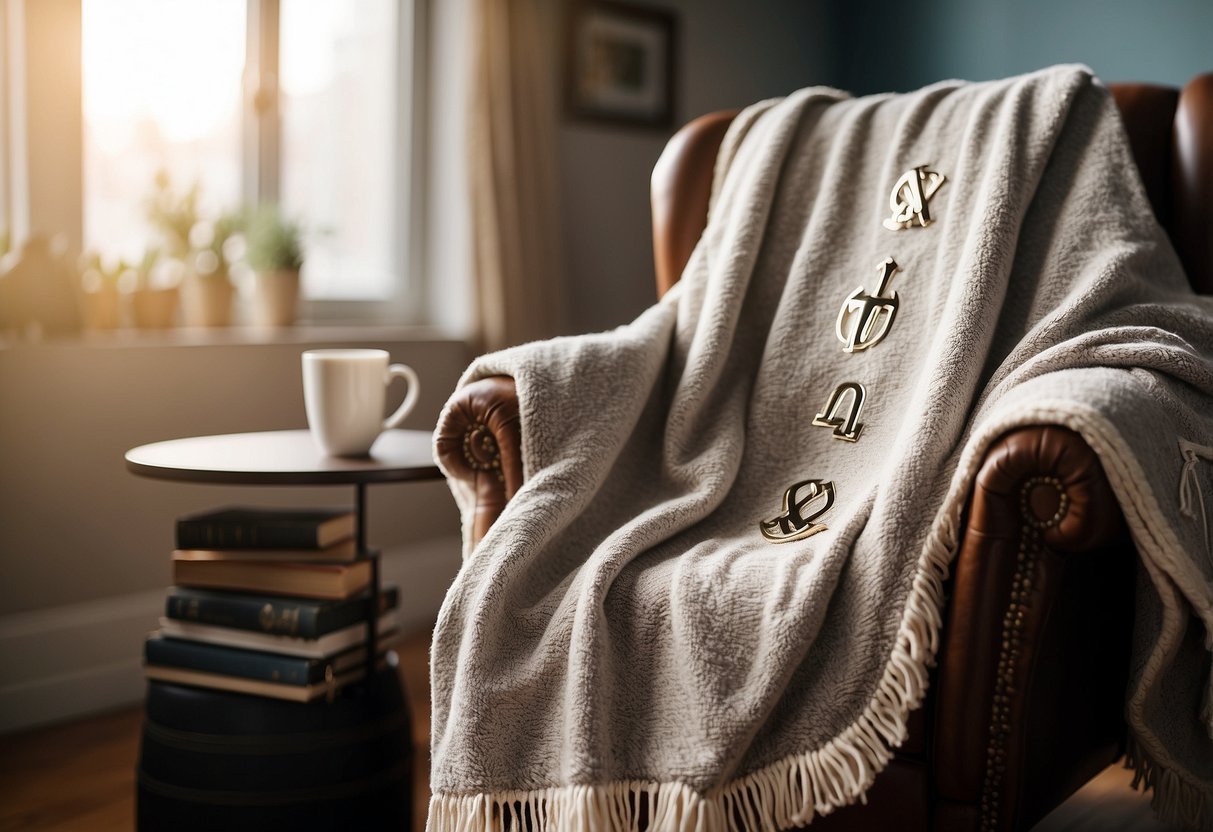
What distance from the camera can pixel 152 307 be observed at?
7.47 feet

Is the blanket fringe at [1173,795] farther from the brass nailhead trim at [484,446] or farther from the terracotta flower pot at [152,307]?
the terracotta flower pot at [152,307]

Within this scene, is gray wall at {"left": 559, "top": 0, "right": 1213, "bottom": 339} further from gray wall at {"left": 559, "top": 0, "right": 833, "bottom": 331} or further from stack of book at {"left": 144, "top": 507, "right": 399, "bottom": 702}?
stack of book at {"left": 144, "top": 507, "right": 399, "bottom": 702}

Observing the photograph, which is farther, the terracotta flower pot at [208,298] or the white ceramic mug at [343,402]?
the terracotta flower pot at [208,298]

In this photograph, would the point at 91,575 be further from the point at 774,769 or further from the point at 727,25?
the point at 727,25

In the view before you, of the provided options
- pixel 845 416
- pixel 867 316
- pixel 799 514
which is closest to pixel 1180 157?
pixel 867 316

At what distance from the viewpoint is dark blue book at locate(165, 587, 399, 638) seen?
1.40 meters

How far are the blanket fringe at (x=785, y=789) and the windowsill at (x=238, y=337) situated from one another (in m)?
1.30

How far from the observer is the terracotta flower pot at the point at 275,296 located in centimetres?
245

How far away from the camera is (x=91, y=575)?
6.95 feet

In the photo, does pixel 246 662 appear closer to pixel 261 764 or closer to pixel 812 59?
pixel 261 764

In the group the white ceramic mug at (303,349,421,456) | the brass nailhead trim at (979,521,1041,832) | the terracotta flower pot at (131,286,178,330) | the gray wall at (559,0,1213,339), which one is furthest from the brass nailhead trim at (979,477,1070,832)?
the gray wall at (559,0,1213,339)

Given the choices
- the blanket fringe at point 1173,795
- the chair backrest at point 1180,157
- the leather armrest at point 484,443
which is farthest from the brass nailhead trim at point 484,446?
the chair backrest at point 1180,157

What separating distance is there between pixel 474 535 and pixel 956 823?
2.08 feet

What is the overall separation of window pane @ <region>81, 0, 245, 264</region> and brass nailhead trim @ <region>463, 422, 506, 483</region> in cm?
122
